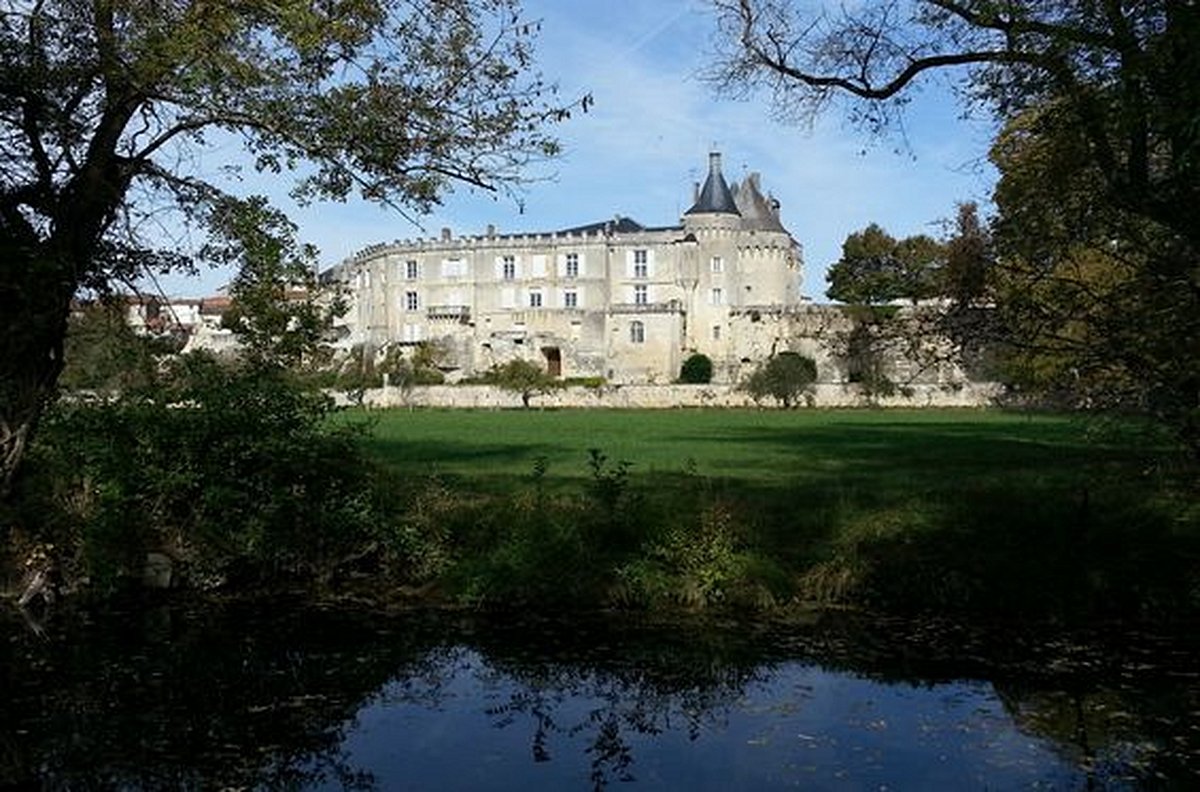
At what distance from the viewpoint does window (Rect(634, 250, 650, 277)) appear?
89.2 metres

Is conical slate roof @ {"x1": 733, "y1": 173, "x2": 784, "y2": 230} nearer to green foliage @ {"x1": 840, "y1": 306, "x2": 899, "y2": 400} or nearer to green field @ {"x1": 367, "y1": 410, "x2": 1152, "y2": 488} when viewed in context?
green field @ {"x1": 367, "y1": 410, "x2": 1152, "y2": 488}

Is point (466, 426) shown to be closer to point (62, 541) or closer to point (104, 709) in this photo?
point (62, 541)

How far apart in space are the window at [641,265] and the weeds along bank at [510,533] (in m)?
73.9

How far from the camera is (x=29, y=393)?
10.1 meters

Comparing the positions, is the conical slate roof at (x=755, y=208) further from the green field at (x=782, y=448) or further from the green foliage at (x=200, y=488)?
the green foliage at (x=200, y=488)

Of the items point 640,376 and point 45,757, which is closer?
point 45,757

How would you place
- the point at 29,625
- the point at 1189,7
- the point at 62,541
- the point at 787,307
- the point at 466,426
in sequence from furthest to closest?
the point at 787,307
the point at 466,426
the point at 62,541
the point at 29,625
the point at 1189,7

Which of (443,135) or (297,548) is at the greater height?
Result: (443,135)

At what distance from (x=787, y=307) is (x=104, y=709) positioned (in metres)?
77.5

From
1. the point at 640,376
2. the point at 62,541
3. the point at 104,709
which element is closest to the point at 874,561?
the point at 104,709

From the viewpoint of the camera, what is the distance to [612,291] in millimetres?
89688

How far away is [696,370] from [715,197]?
14.3 metres

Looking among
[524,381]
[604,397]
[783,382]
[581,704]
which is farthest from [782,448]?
[524,381]

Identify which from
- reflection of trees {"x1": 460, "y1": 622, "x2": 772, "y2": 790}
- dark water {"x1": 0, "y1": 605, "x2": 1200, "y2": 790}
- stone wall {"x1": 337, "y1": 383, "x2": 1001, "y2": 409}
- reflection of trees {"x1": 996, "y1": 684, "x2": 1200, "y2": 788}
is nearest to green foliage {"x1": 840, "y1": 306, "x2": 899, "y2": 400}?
dark water {"x1": 0, "y1": 605, "x2": 1200, "y2": 790}
